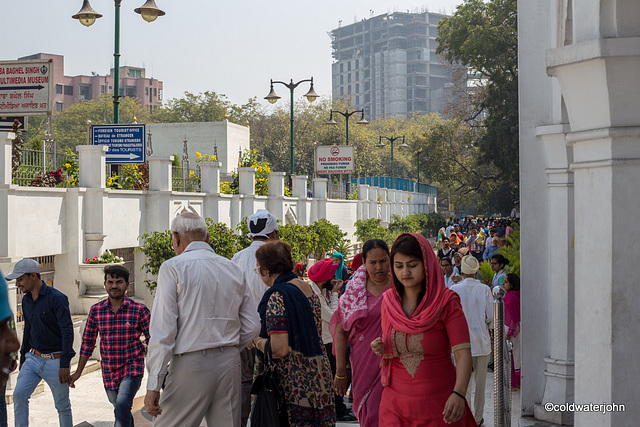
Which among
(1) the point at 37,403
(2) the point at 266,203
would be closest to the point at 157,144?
(2) the point at 266,203

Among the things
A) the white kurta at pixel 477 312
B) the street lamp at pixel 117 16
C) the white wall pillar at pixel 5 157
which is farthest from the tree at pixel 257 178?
the white kurta at pixel 477 312

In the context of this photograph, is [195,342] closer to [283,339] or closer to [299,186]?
[283,339]

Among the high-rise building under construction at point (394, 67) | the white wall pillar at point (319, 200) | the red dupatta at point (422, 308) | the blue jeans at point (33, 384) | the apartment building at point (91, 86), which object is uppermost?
the high-rise building under construction at point (394, 67)

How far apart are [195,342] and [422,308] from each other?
1.49 m

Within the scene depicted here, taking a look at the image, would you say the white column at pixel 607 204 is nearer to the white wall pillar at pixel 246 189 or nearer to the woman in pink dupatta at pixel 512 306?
the woman in pink dupatta at pixel 512 306

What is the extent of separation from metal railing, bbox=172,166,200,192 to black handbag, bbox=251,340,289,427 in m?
13.5

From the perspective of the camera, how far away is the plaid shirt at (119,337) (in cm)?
578

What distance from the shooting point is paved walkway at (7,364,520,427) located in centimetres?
788

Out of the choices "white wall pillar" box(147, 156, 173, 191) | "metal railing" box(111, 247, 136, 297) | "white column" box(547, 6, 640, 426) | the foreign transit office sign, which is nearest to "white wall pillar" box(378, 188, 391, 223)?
the foreign transit office sign

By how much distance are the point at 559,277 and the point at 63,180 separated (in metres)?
10.4

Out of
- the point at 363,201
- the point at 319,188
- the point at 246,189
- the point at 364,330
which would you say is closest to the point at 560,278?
the point at 364,330

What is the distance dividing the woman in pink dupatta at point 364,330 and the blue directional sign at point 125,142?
10.9 meters

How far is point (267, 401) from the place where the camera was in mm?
4555

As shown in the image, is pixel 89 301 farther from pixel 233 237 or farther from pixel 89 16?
pixel 89 16
